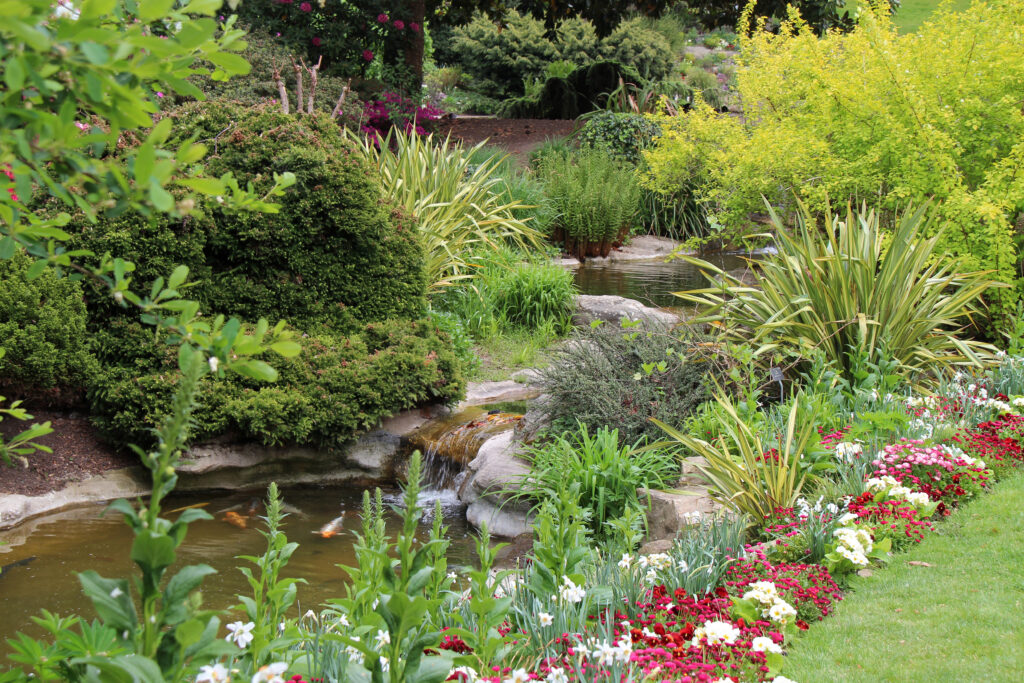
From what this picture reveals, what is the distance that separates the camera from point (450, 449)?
572cm

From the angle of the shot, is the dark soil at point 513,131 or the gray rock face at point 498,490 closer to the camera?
the gray rock face at point 498,490

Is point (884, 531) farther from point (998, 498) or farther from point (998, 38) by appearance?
point (998, 38)

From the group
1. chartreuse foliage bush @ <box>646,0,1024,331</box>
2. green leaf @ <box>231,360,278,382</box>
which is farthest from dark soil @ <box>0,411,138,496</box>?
chartreuse foliage bush @ <box>646,0,1024,331</box>

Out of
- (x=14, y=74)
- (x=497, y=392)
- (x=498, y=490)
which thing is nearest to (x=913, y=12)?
(x=497, y=392)

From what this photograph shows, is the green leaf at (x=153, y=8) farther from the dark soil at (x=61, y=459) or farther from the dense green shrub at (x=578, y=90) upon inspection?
the dense green shrub at (x=578, y=90)

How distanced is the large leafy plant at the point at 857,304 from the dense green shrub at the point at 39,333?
3984 millimetres

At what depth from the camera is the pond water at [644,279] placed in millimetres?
9680

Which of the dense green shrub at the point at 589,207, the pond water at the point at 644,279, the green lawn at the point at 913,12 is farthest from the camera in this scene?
the green lawn at the point at 913,12

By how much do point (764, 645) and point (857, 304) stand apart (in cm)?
346

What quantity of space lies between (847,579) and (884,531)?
350 millimetres

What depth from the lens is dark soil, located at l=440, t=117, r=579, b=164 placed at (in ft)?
56.7

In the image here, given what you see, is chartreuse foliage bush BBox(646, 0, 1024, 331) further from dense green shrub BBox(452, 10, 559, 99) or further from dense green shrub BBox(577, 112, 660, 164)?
dense green shrub BBox(452, 10, 559, 99)

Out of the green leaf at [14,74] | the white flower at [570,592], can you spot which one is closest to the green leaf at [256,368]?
the green leaf at [14,74]

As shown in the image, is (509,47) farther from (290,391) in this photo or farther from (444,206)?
(290,391)
